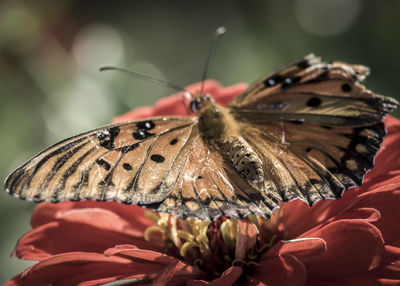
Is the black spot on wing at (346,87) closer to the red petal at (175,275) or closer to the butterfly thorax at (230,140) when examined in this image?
the butterfly thorax at (230,140)

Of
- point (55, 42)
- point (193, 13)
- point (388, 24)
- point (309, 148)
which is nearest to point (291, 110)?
point (309, 148)

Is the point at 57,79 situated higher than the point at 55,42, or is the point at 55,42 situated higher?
the point at 55,42

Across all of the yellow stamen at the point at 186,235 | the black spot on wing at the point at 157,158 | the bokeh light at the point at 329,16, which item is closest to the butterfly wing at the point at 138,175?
the black spot on wing at the point at 157,158

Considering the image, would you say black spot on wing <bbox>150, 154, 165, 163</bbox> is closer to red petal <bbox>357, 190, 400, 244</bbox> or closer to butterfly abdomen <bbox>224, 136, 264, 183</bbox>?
butterfly abdomen <bbox>224, 136, 264, 183</bbox>

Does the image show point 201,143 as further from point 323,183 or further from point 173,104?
point 173,104

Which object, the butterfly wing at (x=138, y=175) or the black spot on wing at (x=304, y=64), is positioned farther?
the black spot on wing at (x=304, y=64)

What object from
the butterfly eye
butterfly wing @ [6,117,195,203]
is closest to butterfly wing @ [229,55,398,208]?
the butterfly eye
